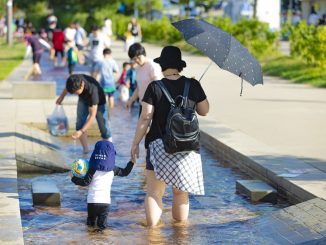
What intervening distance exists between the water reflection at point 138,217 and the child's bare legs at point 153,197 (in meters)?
0.12

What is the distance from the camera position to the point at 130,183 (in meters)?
11.3

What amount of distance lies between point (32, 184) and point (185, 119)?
2.66 m

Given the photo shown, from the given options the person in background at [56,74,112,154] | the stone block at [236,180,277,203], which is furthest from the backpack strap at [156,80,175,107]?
the person in background at [56,74,112,154]

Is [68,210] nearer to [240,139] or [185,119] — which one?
[185,119]

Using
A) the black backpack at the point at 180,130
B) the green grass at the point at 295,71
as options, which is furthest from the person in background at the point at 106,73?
the black backpack at the point at 180,130

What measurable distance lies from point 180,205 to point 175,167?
23.9 inches

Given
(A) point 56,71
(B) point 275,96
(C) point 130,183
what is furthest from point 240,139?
(A) point 56,71

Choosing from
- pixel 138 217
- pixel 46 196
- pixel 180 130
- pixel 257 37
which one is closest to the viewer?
pixel 180 130

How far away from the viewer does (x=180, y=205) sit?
351 inches

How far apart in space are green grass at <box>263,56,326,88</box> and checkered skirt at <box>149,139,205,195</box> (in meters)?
14.6

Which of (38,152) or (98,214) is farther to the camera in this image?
(38,152)

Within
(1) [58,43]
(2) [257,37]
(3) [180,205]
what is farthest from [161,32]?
(3) [180,205]

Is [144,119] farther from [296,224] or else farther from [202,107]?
[296,224]

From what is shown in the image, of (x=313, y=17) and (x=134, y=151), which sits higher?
(x=313, y=17)
